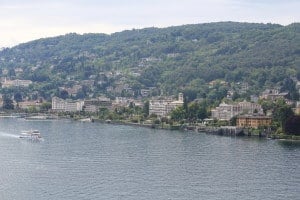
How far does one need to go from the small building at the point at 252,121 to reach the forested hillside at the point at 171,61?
18.5m

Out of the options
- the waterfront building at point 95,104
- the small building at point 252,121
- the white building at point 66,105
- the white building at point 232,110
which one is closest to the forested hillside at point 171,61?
the waterfront building at point 95,104

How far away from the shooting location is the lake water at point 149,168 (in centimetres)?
2136

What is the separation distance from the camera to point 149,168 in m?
25.9

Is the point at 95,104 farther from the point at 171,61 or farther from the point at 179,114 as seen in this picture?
the point at 179,114

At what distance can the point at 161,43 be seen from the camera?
97500 millimetres

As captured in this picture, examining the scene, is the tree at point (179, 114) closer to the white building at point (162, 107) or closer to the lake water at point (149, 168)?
the white building at point (162, 107)

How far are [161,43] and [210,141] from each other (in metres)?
62.2

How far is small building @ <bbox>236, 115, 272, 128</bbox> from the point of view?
42388 mm

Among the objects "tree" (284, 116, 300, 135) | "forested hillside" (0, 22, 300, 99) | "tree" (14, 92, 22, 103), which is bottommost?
"tree" (284, 116, 300, 135)

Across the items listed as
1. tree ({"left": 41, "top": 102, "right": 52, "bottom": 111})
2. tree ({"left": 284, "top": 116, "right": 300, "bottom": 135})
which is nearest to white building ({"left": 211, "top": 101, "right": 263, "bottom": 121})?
tree ({"left": 284, "top": 116, "right": 300, "bottom": 135})

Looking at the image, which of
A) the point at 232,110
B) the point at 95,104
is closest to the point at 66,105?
the point at 95,104

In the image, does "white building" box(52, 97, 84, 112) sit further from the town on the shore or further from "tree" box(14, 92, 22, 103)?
"tree" box(14, 92, 22, 103)

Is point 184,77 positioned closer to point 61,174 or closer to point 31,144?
point 31,144

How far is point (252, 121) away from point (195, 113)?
21.7 feet
